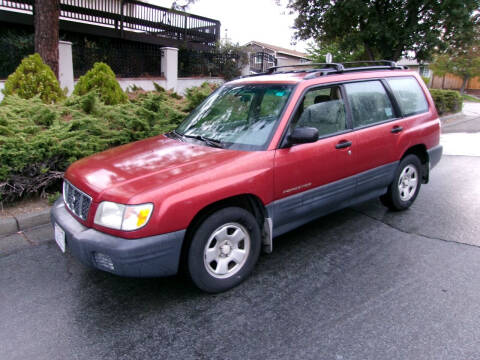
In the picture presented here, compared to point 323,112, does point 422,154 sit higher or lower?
lower

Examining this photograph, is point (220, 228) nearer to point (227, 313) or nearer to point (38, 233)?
point (227, 313)

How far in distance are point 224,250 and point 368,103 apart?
2.41m

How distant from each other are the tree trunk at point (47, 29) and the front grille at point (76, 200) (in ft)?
24.7

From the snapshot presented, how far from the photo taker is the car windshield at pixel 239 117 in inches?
142

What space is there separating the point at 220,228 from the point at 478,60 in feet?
91.1

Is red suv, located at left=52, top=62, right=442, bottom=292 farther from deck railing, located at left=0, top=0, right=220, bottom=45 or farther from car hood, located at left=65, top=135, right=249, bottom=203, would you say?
deck railing, located at left=0, top=0, right=220, bottom=45

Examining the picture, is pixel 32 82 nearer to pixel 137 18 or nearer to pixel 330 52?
pixel 137 18

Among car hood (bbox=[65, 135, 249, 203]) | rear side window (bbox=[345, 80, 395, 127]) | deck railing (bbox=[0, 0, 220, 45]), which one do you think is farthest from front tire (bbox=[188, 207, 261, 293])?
deck railing (bbox=[0, 0, 220, 45])

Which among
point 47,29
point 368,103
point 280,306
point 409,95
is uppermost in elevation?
point 47,29

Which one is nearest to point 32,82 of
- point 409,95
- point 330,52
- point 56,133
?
point 56,133

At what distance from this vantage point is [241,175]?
10.6 ft

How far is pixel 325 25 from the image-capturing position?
1250 cm

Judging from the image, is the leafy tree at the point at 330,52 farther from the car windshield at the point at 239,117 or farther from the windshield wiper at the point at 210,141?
the windshield wiper at the point at 210,141

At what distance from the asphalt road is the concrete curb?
0.62 ft
